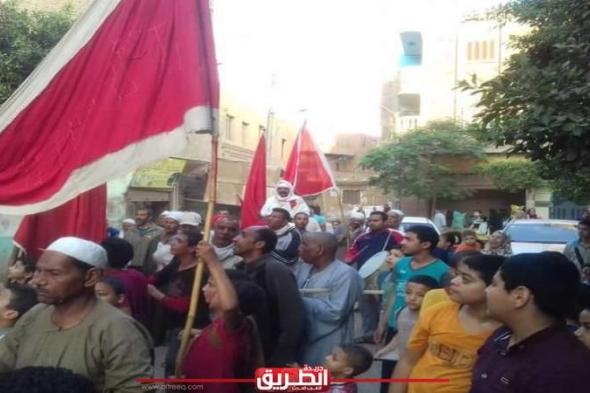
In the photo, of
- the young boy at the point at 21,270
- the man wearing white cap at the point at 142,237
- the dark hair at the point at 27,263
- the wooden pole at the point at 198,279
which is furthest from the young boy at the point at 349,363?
the man wearing white cap at the point at 142,237

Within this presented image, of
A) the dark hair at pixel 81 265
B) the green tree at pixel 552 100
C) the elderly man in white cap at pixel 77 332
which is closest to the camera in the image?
the elderly man in white cap at pixel 77 332

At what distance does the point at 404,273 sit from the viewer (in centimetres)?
558

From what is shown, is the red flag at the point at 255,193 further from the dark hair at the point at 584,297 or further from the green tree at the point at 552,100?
the dark hair at the point at 584,297

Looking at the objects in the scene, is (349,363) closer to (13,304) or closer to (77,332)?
(77,332)

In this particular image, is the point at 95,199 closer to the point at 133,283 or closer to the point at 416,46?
the point at 133,283

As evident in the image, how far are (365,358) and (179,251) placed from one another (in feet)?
6.39

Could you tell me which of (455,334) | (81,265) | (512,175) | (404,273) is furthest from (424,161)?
(81,265)

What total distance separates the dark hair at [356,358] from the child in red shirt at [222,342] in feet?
1.75

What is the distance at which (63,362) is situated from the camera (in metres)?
2.82

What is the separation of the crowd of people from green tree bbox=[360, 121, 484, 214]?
2635 centimetres

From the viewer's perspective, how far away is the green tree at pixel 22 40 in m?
14.0

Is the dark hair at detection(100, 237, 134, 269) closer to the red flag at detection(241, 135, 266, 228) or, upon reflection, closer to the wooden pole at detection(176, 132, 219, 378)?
the wooden pole at detection(176, 132, 219, 378)

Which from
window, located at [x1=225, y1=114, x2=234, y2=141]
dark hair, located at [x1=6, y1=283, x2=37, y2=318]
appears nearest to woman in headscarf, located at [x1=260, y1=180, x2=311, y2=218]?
dark hair, located at [x1=6, y1=283, x2=37, y2=318]

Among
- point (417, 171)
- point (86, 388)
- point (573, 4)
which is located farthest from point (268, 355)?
point (417, 171)
